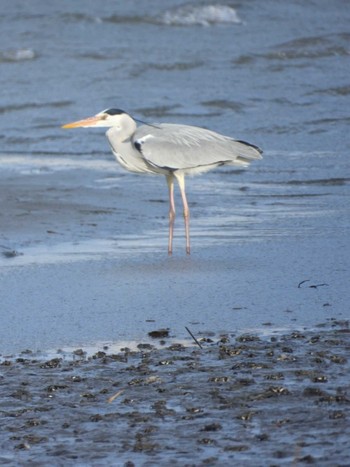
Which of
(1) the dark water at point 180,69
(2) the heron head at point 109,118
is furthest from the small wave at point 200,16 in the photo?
(2) the heron head at point 109,118

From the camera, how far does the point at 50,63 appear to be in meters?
21.7

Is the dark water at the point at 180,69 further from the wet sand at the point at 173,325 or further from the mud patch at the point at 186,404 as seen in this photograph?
the mud patch at the point at 186,404

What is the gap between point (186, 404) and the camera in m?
5.20

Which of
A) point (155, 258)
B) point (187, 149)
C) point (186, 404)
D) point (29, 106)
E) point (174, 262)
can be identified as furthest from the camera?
point (29, 106)

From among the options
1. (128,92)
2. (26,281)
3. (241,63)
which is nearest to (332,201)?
(26,281)

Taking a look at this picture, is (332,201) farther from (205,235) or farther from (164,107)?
(164,107)

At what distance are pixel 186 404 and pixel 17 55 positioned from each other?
1778 cm

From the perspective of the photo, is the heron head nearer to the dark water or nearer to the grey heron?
the grey heron

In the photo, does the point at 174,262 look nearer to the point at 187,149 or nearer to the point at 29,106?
the point at 187,149

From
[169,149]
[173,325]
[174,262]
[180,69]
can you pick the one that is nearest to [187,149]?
[169,149]

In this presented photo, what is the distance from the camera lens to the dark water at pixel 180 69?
16062 millimetres

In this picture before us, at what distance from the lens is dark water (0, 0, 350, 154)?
16.1 m

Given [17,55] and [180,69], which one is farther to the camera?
[17,55]

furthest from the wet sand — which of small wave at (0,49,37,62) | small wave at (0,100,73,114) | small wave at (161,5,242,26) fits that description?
small wave at (161,5,242,26)
